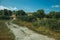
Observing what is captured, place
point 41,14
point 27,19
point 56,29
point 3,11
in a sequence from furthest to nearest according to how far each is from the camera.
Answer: point 3,11, point 41,14, point 27,19, point 56,29

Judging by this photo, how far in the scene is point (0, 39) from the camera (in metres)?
21.2

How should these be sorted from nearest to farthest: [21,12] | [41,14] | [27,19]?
[27,19] → [41,14] → [21,12]

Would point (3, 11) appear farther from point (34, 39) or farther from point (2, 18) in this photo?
point (34, 39)

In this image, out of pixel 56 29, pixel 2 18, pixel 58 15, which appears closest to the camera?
pixel 56 29

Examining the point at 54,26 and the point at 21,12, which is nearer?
the point at 54,26

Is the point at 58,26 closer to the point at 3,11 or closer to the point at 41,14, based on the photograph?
the point at 41,14

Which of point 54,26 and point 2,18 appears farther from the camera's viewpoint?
point 2,18

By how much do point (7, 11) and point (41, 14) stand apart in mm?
51218

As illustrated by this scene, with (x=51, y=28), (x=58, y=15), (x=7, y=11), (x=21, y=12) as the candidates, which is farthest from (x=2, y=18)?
(x=51, y=28)

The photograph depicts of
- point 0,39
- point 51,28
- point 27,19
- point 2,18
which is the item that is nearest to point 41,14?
point 27,19

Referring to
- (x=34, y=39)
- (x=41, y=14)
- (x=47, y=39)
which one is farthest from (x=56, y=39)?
(x=41, y=14)

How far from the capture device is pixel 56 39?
2036 centimetres

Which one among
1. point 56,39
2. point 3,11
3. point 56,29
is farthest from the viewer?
point 3,11

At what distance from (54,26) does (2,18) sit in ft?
243
